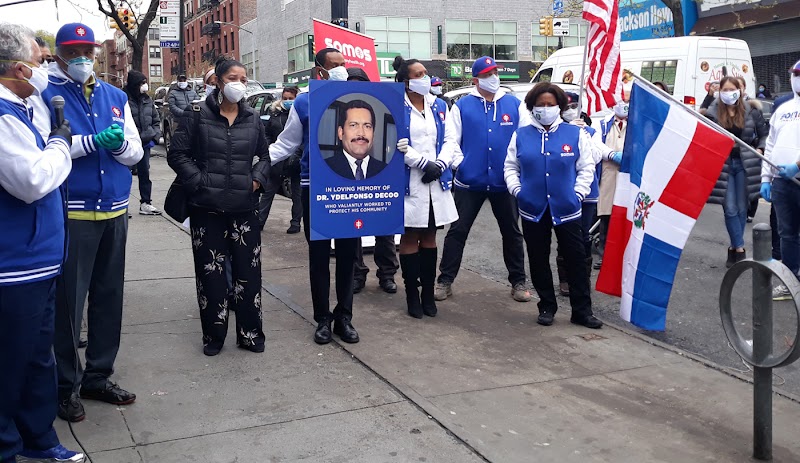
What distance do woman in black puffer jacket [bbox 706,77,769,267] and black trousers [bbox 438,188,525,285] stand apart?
2.72 metres

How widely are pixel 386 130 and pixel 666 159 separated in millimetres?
2099

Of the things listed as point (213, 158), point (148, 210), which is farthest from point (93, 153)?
point (148, 210)

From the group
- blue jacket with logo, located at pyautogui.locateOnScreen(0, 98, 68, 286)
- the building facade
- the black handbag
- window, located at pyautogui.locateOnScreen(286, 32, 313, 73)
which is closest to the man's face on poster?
the black handbag

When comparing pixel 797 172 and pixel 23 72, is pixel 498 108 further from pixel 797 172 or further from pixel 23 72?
pixel 23 72

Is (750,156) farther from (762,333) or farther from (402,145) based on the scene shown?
(762,333)

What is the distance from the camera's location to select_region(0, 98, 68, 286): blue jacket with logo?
11.7ft

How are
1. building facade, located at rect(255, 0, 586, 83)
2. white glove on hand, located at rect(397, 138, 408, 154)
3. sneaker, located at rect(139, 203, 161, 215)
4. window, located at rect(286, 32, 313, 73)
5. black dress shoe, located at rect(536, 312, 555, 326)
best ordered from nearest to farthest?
white glove on hand, located at rect(397, 138, 408, 154) < black dress shoe, located at rect(536, 312, 555, 326) < sneaker, located at rect(139, 203, 161, 215) < building facade, located at rect(255, 0, 586, 83) < window, located at rect(286, 32, 313, 73)

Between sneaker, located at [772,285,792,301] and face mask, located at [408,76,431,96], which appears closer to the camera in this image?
face mask, located at [408,76,431,96]

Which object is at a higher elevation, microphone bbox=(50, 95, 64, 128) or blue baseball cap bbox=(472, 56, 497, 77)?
blue baseball cap bbox=(472, 56, 497, 77)

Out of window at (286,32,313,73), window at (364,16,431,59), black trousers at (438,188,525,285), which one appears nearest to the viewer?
black trousers at (438,188,525,285)

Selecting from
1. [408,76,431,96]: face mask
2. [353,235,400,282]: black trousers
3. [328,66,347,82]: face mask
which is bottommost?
[353,235,400,282]: black trousers

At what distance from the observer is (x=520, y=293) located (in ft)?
24.5

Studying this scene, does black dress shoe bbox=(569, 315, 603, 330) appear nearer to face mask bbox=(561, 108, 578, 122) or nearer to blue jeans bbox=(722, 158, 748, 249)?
face mask bbox=(561, 108, 578, 122)

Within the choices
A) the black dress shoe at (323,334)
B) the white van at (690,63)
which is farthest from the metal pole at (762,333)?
the white van at (690,63)
